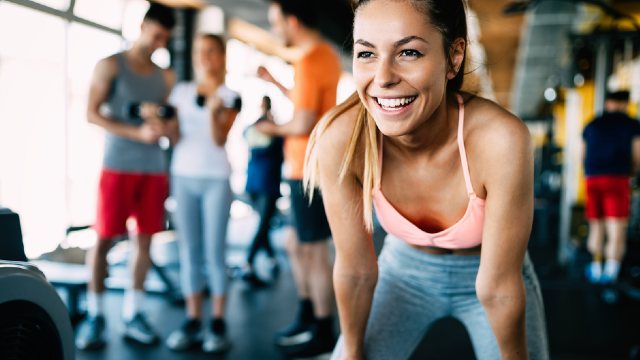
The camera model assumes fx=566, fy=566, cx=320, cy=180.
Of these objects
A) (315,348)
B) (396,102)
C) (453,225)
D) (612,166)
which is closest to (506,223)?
(453,225)

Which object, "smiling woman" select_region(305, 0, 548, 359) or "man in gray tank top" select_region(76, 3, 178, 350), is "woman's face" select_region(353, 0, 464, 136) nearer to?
"smiling woman" select_region(305, 0, 548, 359)

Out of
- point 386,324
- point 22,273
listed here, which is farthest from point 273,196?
point 22,273

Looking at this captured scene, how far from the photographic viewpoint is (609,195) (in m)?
3.32

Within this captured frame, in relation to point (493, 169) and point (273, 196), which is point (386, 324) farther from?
point (273, 196)

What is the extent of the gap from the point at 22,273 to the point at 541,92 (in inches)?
551

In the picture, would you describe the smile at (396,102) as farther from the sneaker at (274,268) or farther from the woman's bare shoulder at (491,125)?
the sneaker at (274,268)

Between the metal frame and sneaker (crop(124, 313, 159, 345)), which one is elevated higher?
the metal frame

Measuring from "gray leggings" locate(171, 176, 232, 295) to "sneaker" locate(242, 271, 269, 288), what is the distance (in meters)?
1.05

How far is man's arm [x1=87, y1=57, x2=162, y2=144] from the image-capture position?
2123 millimetres

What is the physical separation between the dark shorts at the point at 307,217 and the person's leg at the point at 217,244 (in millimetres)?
254

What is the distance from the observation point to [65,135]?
3.84 m

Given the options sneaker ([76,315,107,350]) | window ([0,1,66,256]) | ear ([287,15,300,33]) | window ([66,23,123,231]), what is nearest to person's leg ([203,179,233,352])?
sneaker ([76,315,107,350])

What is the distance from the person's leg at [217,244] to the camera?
6.91ft

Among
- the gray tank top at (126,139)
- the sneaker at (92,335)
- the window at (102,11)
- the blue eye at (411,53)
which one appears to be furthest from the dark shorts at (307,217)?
the window at (102,11)
